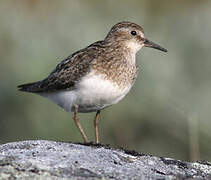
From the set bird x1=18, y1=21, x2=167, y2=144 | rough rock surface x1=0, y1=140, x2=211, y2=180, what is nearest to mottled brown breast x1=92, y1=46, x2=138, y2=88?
bird x1=18, y1=21, x2=167, y2=144

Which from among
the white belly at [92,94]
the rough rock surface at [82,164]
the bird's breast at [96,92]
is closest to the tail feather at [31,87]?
the white belly at [92,94]

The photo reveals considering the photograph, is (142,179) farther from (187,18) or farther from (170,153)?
(187,18)

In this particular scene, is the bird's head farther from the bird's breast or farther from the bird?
the bird's breast

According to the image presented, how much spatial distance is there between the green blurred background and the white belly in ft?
3.54

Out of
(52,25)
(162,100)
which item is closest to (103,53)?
(162,100)

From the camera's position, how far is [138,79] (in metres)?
9.09

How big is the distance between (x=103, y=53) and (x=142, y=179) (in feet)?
10.3

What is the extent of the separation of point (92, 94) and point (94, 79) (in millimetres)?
183

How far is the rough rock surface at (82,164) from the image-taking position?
153 inches

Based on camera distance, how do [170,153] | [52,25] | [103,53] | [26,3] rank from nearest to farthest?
1. [103,53]
2. [170,153]
3. [52,25]
4. [26,3]

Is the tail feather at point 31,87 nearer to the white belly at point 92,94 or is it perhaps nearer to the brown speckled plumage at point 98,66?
the brown speckled plumage at point 98,66

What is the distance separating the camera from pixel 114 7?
11.2 meters

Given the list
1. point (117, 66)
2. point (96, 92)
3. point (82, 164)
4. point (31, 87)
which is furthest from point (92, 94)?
point (82, 164)

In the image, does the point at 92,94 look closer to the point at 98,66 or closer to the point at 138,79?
the point at 98,66
